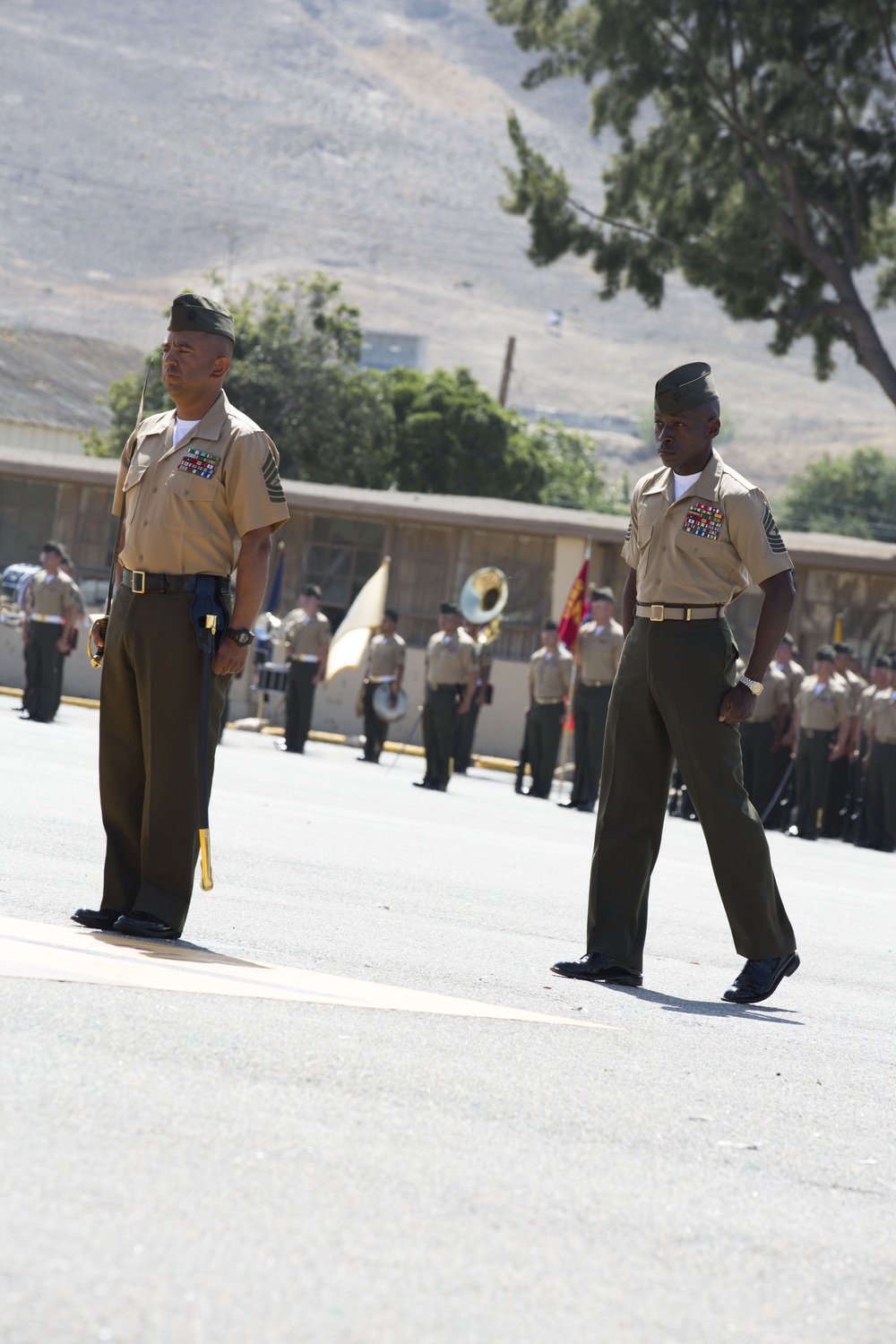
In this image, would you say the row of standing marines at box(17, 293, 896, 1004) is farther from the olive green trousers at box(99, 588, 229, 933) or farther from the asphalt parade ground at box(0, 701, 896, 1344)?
the asphalt parade ground at box(0, 701, 896, 1344)

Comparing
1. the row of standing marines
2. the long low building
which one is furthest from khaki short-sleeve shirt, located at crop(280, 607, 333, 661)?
the row of standing marines

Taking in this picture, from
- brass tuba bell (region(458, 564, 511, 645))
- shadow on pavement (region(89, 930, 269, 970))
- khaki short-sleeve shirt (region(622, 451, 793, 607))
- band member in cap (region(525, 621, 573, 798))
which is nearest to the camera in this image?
shadow on pavement (region(89, 930, 269, 970))

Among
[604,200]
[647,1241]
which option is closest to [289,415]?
[604,200]

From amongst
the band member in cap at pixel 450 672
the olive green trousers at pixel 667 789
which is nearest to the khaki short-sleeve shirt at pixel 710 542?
the olive green trousers at pixel 667 789

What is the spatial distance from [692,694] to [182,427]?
1907 millimetres

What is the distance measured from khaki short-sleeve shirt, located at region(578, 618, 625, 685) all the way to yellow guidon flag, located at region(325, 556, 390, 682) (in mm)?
4185

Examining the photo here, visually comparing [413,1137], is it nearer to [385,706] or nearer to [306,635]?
[385,706]

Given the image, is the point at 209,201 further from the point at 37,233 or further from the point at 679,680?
the point at 679,680

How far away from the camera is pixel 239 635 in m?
6.09

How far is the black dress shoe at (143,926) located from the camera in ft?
19.7

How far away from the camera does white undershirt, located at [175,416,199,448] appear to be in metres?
6.20

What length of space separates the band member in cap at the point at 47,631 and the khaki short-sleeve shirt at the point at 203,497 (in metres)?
16.6

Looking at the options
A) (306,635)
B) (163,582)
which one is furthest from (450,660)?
(163,582)

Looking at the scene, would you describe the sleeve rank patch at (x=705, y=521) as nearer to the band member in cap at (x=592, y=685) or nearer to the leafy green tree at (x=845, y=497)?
the band member in cap at (x=592, y=685)
